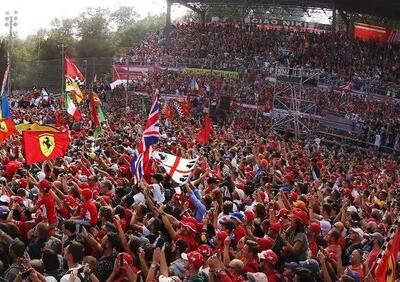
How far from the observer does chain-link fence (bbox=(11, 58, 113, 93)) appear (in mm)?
40094

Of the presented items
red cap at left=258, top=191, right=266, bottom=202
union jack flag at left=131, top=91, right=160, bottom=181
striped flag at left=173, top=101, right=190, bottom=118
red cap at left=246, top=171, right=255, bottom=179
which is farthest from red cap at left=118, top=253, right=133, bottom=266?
striped flag at left=173, top=101, right=190, bottom=118

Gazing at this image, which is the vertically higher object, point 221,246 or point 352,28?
point 352,28

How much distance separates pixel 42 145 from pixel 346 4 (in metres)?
28.4

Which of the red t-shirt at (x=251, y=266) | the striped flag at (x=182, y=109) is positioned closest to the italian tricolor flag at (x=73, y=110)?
the striped flag at (x=182, y=109)

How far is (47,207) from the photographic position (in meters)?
7.57

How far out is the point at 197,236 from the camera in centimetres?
662

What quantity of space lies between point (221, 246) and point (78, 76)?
56.1 ft

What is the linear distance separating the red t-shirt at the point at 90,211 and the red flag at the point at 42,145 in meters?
3.22

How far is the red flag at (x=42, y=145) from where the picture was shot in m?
10.2

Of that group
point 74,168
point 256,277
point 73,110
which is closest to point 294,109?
point 73,110

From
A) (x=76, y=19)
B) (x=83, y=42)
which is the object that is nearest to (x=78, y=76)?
(x=83, y=42)

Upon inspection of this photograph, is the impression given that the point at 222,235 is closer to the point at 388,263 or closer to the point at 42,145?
the point at 388,263

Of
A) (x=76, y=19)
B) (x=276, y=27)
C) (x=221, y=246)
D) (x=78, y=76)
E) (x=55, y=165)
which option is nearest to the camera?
(x=221, y=246)

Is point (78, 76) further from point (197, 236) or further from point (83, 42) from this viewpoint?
point (83, 42)
